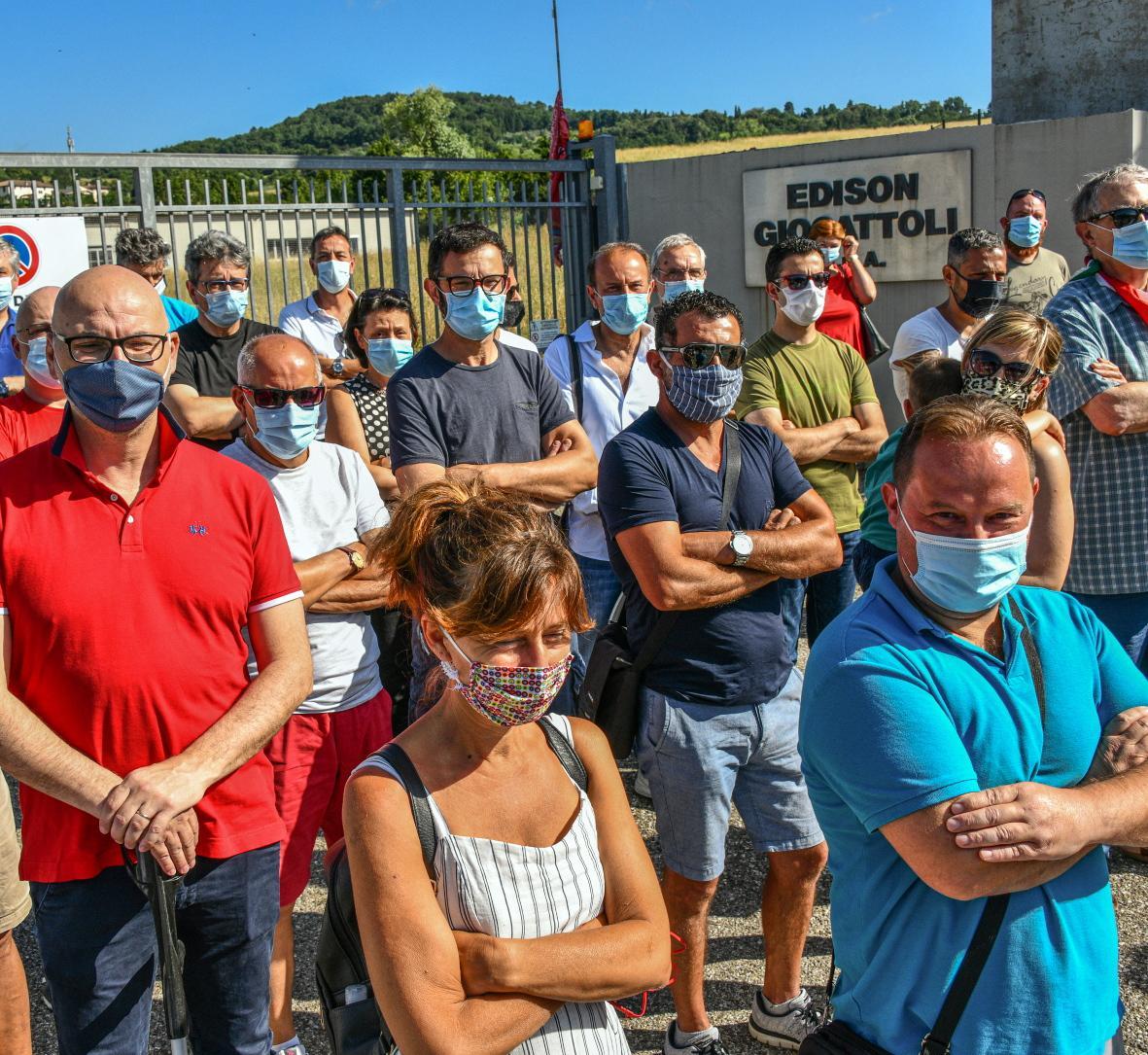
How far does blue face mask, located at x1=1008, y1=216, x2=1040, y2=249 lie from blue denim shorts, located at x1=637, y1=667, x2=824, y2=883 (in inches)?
203

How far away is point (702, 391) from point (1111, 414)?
1642mm

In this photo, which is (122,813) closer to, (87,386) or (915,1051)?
(87,386)

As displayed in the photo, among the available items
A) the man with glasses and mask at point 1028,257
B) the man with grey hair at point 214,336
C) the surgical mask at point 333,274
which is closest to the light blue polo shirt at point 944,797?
the man with grey hair at point 214,336

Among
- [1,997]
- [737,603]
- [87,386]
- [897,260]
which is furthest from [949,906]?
[897,260]

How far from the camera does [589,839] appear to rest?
7.33 ft

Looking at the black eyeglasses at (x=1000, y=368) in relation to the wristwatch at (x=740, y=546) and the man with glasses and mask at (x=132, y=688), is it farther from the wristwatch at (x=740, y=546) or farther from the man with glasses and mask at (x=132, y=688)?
the man with glasses and mask at (x=132, y=688)

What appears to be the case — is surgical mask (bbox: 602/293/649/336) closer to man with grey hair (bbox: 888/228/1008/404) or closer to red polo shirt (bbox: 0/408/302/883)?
man with grey hair (bbox: 888/228/1008/404)

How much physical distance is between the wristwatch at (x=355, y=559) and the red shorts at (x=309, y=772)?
0.45 m

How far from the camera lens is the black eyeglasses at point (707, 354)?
11.8ft

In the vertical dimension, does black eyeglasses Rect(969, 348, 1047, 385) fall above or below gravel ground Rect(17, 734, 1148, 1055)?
above

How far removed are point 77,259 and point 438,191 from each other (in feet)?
11.2

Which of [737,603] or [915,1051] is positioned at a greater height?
[737,603]

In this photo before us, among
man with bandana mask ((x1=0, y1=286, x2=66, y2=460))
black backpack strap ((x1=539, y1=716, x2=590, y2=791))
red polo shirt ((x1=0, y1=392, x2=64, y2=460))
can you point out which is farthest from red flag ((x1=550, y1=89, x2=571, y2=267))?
black backpack strap ((x1=539, y1=716, x2=590, y2=791))

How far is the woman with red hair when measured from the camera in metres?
7.25
